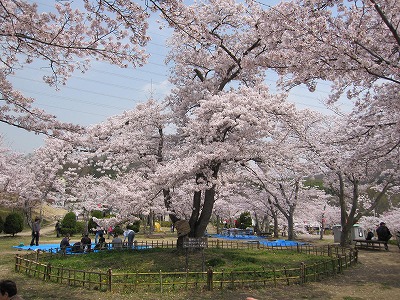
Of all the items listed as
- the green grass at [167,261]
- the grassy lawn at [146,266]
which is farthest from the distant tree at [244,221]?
the green grass at [167,261]

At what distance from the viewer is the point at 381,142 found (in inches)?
498

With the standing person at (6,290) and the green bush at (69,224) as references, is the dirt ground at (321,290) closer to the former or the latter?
the standing person at (6,290)

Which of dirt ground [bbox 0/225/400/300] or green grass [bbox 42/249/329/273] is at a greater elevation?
green grass [bbox 42/249/329/273]

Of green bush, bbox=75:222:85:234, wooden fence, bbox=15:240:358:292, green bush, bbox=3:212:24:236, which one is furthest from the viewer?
green bush, bbox=75:222:85:234

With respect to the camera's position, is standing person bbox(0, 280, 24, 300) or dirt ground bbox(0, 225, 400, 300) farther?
dirt ground bbox(0, 225, 400, 300)

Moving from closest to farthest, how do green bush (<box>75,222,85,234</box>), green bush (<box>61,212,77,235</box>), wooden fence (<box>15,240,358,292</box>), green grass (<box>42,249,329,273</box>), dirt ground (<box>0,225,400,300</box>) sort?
1. dirt ground (<box>0,225,400,300</box>)
2. wooden fence (<box>15,240,358,292</box>)
3. green grass (<box>42,249,329,273</box>)
4. green bush (<box>61,212,77,235</box>)
5. green bush (<box>75,222,85,234</box>)

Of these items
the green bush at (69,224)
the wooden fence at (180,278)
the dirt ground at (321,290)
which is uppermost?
the green bush at (69,224)

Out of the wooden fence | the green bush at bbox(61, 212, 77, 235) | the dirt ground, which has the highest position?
the green bush at bbox(61, 212, 77, 235)

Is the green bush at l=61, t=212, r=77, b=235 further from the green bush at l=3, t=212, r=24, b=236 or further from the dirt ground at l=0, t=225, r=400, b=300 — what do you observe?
the dirt ground at l=0, t=225, r=400, b=300

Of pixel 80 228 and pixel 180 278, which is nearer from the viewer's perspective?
pixel 180 278

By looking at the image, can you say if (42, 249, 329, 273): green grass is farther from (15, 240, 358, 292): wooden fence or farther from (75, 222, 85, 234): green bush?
(75, 222, 85, 234): green bush

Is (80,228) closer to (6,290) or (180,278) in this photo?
(180,278)

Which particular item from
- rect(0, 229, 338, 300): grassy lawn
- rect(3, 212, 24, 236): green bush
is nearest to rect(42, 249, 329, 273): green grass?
rect(0, 229, 338, 300): grassy lawn

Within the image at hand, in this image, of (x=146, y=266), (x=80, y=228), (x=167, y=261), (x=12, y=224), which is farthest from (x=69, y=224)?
(x=146, y=266)
